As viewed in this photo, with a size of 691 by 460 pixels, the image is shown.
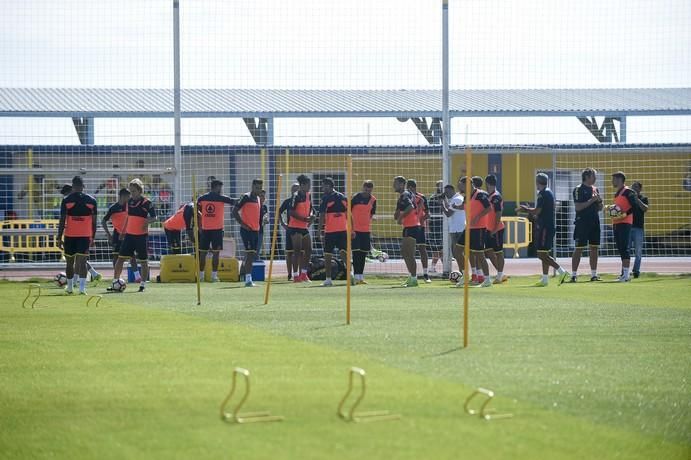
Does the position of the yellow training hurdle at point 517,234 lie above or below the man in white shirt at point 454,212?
below

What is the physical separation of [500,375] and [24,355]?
15.1ft

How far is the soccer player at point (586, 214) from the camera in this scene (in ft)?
77.9

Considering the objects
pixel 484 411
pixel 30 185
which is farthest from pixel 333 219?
pixel 484 411

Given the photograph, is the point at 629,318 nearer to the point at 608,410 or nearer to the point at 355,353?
the point at 355,353

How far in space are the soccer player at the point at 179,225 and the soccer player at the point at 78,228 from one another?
443 cm

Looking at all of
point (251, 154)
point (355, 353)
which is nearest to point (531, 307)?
point (355, 353)

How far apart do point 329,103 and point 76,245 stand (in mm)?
20107

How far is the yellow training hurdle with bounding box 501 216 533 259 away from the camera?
36469 millimetres

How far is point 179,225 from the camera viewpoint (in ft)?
85.7

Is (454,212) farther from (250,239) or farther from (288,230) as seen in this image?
(250,239)

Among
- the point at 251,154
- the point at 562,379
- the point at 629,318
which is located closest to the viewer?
the point at 562,379

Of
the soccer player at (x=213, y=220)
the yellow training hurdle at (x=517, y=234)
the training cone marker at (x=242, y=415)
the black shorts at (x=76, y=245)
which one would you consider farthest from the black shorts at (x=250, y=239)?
the training cone marker at (x=242, y=415)

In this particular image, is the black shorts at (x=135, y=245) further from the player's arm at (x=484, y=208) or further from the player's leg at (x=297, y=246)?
the player's arm at (x=484, y=208)

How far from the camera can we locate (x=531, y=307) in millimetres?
17078
